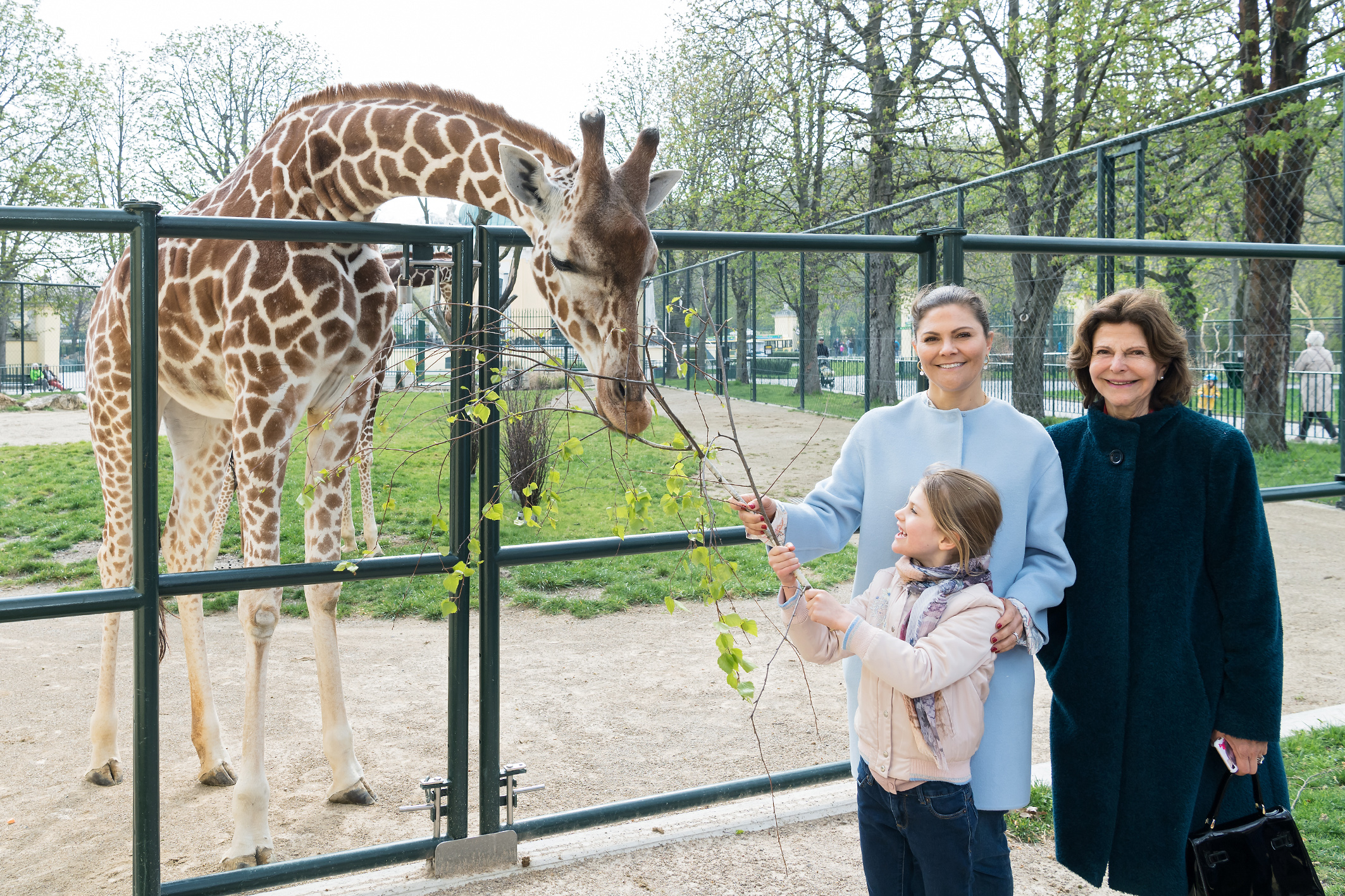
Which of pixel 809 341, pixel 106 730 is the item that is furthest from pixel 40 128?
pixel 106 730

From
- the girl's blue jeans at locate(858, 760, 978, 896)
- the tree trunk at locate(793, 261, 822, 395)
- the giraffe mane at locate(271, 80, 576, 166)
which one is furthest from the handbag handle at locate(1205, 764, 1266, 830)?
the tree trunk at locate(793, 261, 822, 395)

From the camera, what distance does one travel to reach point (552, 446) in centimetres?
830

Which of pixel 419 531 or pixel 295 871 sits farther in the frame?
pixel 419 531

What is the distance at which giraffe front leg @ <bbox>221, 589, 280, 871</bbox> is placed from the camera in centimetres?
267

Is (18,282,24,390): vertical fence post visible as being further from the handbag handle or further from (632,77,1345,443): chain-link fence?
the handbag handle

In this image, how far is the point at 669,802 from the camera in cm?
266

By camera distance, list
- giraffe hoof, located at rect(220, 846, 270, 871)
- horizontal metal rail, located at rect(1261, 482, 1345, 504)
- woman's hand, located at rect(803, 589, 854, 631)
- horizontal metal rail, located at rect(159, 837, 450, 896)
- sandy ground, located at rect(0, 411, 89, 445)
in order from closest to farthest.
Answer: woman's hand, located at rect(803, 589, 854, 631) → horizontal metal rail, located at rect(159, 837, 450, 896) → giraffe hoof, located at rect(220, 846, 270, 871) → horizontal metal rail, located at rect(1261, 482, 1345, 504) → sandy ground, located at rect(0, 411, 89, 445)

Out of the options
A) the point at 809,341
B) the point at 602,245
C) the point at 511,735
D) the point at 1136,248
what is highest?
the point at 809,341

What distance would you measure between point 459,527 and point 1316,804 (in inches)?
108

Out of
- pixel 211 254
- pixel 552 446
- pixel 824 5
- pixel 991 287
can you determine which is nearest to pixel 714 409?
pixel 991 287

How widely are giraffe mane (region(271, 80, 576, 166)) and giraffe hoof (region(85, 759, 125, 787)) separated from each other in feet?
7.26

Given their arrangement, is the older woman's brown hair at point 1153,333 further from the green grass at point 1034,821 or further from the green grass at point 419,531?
the green grass at point 419,531

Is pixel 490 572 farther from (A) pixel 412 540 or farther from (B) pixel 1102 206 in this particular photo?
(B) pixel 1102 206

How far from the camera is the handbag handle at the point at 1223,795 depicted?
78.0 inches
